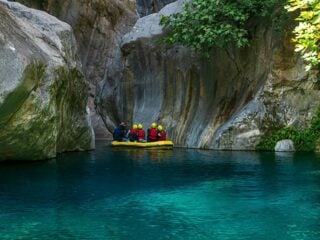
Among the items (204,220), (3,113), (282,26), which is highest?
(282,26)

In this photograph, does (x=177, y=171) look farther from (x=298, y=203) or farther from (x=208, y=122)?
(x=208, y=122)

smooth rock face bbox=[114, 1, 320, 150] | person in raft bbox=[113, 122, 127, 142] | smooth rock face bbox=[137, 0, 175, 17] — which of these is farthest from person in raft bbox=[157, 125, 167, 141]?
smooth rock face bbox=[137, 0, 175, 17]

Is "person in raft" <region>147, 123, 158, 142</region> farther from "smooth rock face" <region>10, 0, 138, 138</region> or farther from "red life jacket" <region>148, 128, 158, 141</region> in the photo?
"smooth rock face" <region>10, 0, 138, 138</region>

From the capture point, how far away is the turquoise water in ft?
31.2

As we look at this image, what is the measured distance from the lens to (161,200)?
40.5ft

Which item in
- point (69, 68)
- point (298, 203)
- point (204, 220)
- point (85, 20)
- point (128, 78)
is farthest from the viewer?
point (85, 20)

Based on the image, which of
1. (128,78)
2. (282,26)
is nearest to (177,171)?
(282,26)

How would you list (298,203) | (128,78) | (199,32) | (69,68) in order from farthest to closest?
(128,78) → (199,32) → (69,68) → (298,203)

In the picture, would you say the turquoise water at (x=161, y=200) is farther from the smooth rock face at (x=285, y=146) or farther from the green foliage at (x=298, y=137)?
the green foliage at (x=298, y=137)

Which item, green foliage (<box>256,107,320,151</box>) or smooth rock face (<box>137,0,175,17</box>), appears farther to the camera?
smooth rock face (<box>137,0,175,17</box>)

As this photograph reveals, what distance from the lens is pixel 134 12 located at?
44.5m

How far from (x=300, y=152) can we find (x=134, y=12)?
23990 millimetres

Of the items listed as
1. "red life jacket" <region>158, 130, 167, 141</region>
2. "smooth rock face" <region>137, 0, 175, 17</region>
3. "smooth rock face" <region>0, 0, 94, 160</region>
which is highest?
"smooth rock face" <region>137, 0, 175, 17</region>

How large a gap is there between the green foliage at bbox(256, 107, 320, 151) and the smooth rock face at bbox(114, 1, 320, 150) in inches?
13.2
